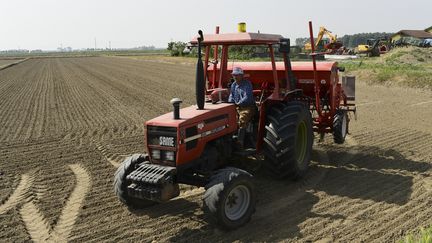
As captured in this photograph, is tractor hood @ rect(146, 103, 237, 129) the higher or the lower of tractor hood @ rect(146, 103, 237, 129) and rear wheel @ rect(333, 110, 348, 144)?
the higher

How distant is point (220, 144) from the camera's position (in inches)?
237

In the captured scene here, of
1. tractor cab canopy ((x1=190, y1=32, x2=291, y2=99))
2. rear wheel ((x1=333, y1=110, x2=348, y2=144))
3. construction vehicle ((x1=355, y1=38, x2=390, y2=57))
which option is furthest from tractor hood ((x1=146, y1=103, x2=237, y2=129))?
construction vehicle ((x1=355, y1=38, x2=390, y2=57))

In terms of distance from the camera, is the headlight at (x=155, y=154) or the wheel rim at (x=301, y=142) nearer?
the headlight at (x=155, y=154)

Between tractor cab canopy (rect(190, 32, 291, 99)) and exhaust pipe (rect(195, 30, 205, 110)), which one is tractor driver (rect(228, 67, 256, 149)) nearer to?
tractor cab canopy (rect(190, 32, 291, 99))

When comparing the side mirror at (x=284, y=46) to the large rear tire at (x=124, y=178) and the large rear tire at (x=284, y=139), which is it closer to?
the large rear tire at (x=284, y=139)

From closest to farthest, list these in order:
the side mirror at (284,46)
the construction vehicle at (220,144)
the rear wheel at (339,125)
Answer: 1. the construction vehicle at (220,144)
2. the side mirror at (284,46)
3. the rear wheel at (339,125)

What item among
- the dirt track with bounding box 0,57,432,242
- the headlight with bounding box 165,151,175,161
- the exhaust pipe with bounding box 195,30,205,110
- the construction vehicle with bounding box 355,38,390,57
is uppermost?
the construction vehicle with bounding box 355,38,390,57

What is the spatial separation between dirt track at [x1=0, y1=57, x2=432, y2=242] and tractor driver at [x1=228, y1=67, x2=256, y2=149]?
0.96m

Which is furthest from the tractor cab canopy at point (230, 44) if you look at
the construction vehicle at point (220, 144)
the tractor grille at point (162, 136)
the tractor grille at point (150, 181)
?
the tractor grille at point (150, 181)

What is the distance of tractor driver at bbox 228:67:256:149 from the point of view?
6340 millimetres

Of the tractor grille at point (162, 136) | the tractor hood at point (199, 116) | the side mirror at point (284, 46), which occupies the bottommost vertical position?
the tractor grille at point (162, 136)

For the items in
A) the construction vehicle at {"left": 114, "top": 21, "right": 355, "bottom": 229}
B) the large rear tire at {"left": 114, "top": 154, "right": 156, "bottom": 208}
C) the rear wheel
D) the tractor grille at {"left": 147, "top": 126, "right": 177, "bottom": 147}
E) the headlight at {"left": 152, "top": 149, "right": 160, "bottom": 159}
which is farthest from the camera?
the rear wheel

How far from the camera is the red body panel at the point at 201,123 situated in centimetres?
527

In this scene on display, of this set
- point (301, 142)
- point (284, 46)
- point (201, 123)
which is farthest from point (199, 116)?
point (301, 142)
